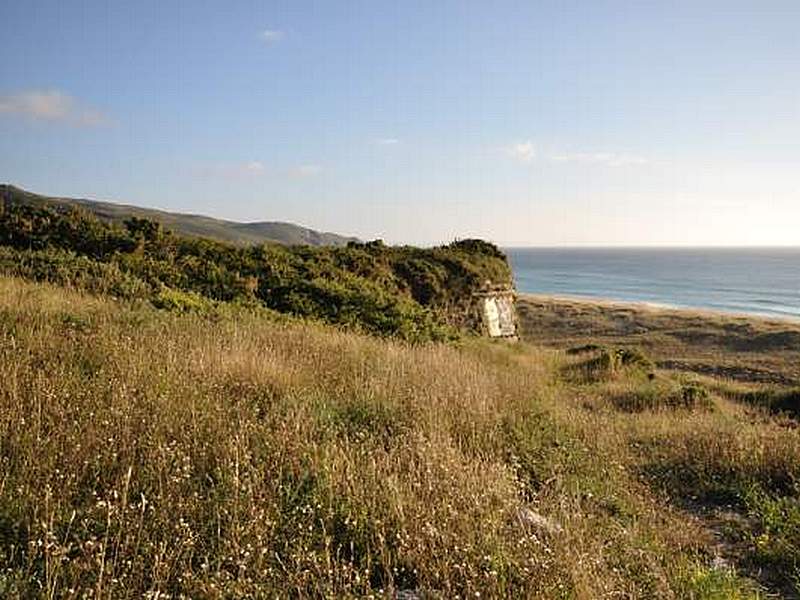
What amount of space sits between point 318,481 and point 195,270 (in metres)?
12.8

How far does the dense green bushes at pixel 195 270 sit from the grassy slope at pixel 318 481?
5352 millimetres

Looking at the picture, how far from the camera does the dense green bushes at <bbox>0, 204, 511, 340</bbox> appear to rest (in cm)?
1242

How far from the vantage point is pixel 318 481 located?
400 centimetres

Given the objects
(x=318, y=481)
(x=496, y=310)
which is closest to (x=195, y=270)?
(x=496, y=310)

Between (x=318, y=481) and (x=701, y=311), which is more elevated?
(x=318, y=481)

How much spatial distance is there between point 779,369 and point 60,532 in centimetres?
4107

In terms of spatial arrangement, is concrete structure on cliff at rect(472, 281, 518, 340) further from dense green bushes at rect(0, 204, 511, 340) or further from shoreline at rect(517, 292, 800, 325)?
shoreline at rect(517, 292, 800, 325)

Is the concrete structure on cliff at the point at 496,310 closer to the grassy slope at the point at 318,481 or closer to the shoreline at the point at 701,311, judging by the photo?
the grassy slope at the point at 318,481

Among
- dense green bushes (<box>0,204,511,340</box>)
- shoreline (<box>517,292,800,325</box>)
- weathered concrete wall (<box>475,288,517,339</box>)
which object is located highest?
dense green bushes (<box>0,204,511,340</box>)

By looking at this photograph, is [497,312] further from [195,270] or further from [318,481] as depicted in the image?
[318,481]

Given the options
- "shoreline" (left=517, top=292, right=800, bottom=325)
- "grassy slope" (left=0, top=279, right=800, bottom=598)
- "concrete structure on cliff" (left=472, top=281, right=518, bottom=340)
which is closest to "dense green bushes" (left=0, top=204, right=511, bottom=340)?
"concrete structure on cliff" (left=472, top=281, right=518, bottom=340)

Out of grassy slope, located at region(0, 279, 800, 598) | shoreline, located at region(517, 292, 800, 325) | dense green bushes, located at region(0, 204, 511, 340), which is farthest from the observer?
shoreline, located at region(517, 292, 800, 325)

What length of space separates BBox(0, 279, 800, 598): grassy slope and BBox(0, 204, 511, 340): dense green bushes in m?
5.35

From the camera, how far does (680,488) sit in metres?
6.15
